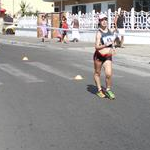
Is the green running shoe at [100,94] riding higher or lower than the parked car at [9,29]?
lower

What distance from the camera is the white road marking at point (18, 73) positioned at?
13.9m

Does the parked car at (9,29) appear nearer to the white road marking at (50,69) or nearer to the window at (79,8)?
the window at (79,8)

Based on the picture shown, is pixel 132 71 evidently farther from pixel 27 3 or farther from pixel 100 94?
pixel 27 3

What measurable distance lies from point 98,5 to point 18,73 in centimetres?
2522

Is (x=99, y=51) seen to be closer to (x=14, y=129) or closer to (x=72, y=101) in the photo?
(x=72, y=101)

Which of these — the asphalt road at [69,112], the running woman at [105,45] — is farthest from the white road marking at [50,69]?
the running woman at [105,45]

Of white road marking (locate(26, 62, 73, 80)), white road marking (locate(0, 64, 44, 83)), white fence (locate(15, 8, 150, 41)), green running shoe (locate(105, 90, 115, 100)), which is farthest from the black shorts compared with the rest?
white fence (locate(15, 8, 150, 41))

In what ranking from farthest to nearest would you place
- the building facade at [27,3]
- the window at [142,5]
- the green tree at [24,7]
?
1. the building facade at [27,3]
2. the green tree at [24,7]
3. the window at [142,5]

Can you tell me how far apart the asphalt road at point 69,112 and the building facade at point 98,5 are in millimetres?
20020

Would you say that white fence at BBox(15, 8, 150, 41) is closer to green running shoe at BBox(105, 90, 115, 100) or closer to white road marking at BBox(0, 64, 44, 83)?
white road marking at BBox(0, 64, 44, 83)

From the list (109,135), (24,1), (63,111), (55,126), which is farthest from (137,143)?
(24,1)

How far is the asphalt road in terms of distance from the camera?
7316 millimetres

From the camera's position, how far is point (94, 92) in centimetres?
1181

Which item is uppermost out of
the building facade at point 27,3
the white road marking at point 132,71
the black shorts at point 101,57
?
the building facade at point 27,3
